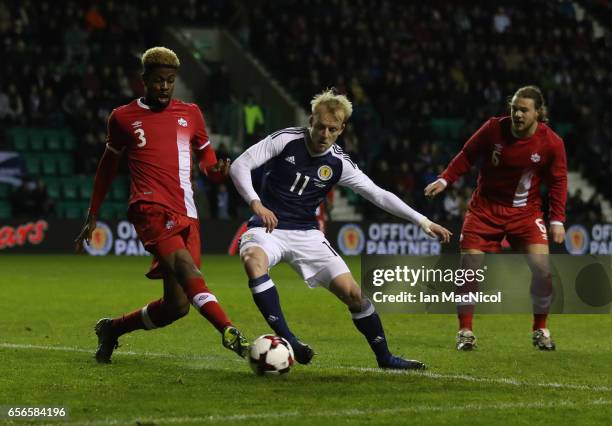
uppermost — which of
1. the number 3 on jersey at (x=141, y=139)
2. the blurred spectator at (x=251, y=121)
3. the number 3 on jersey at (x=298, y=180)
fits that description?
the number 3 on jersey at (x=141, y=139)

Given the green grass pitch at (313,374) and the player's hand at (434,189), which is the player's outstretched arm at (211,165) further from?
the player's hand at (434,189)

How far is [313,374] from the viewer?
8273mm

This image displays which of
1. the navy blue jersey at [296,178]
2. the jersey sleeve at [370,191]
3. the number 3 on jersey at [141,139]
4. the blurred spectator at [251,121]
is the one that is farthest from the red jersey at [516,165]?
the blurred spectator at [251,121]

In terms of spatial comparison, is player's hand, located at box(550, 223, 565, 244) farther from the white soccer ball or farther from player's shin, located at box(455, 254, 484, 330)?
the white soccer ball

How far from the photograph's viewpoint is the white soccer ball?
7934 millimetres

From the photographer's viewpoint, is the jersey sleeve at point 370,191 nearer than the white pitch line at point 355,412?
No

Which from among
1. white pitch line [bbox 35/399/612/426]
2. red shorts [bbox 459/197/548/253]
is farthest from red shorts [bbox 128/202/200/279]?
red shorts [bbox 459/197/548/253]

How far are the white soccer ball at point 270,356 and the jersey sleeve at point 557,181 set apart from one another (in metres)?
3.36

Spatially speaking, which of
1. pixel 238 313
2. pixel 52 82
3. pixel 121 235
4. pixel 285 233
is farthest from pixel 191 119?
pixel 52 82

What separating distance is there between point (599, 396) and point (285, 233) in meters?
2.37

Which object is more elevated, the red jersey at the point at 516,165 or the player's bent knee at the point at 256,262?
the red jersey at the point at 516,165

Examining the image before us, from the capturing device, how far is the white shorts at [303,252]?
8508 millimetres

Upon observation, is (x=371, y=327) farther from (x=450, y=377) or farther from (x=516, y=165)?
(x=516, y=165)

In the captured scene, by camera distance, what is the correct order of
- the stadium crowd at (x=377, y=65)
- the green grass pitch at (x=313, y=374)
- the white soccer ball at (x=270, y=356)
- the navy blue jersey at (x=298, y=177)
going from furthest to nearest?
the stadium crowd at (x=377, y=65), the navy blue jersey at (x=298, y=177), the white soccer ball at (x=270, y=356), the green grass pitch at (x=313, y=374)
